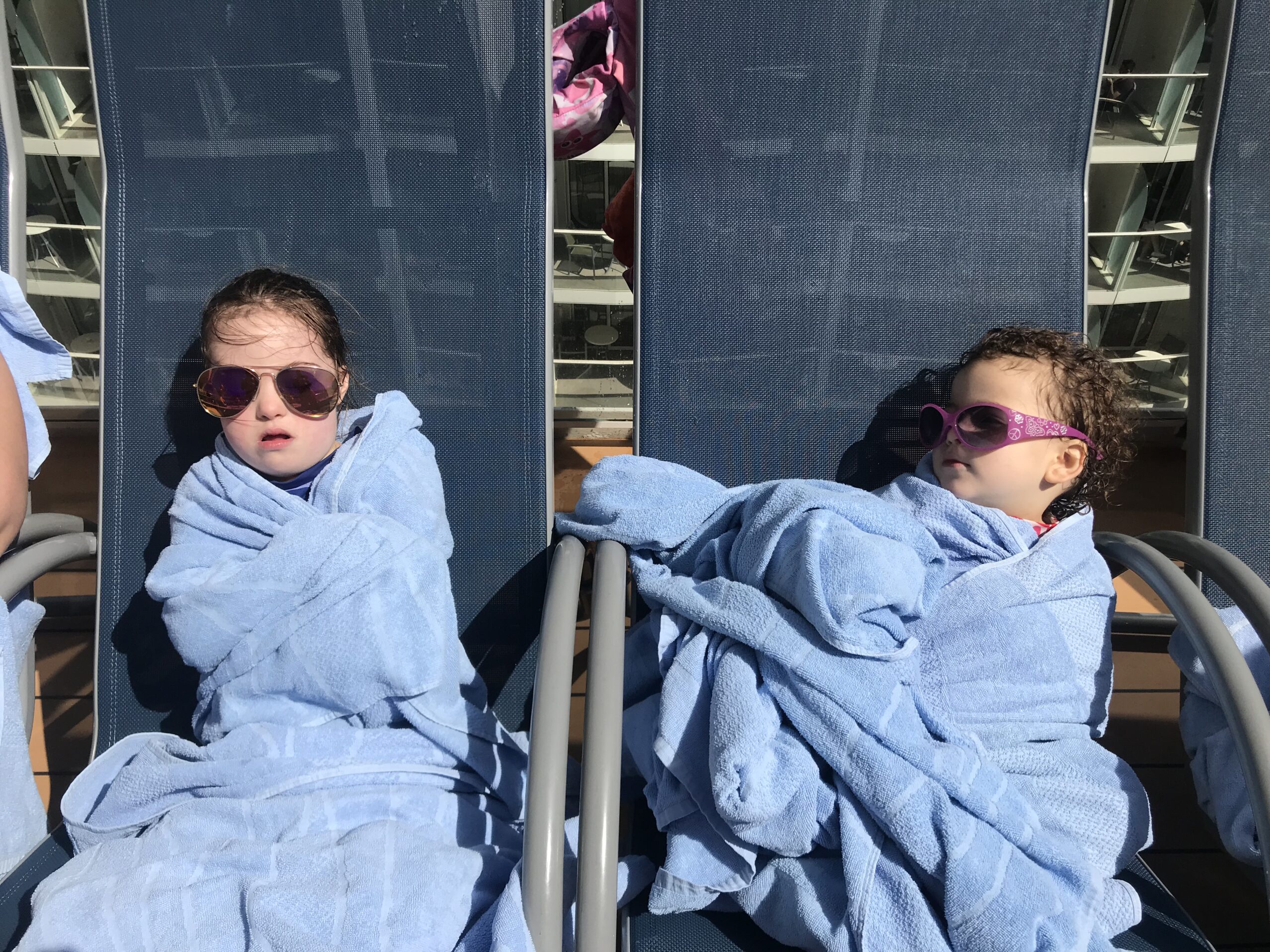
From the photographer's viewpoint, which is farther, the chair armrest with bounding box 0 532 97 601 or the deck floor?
the deck floor

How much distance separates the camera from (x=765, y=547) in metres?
1.41

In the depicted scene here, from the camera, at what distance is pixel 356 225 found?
175 cm

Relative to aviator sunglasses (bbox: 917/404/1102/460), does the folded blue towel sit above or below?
above

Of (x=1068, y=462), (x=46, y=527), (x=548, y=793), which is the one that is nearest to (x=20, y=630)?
(x=46, y=527)

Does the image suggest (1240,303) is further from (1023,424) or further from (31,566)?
(31,566)

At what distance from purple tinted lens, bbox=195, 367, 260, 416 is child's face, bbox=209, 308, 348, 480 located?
0.01 meters

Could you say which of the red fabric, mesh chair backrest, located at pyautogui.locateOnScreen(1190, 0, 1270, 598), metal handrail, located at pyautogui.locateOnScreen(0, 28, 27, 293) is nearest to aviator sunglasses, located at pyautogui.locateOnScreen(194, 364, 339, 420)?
metal handrail, located at pyautogui.locateOnScreen(0, 28, 27, 293)

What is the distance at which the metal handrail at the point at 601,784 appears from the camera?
41.8 inches

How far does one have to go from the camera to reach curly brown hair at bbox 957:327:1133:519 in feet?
5.24

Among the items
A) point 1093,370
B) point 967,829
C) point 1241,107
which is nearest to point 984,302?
point 1093,370

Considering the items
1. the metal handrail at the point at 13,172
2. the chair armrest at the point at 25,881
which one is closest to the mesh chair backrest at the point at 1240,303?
the chair armrest at the point at 25,881

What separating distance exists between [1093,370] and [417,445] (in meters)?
1.13

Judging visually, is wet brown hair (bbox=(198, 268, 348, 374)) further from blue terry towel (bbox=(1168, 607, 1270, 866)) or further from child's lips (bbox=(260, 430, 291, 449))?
blue terry towel (bbox=(1168, 607, 1270, 866))

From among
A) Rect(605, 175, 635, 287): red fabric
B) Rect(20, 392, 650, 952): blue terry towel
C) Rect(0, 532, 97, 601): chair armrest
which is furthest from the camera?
Rect(605, 175, 635, 287): red fabric
